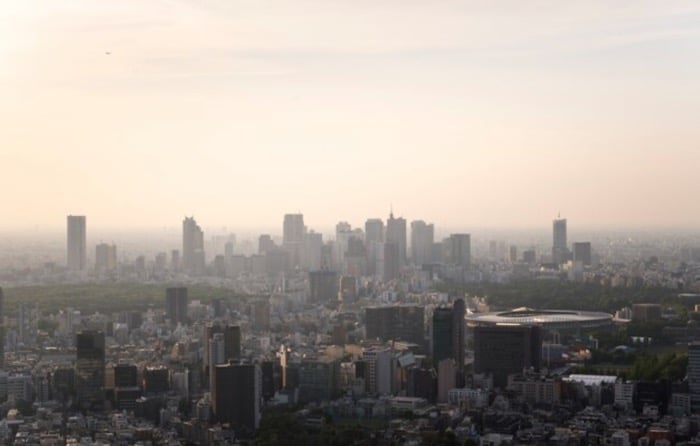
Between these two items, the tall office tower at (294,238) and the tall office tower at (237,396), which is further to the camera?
the tall office tower at (294,238)

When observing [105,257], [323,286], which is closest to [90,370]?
[105,257]

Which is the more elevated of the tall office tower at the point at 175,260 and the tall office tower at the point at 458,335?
the tall office tower at the point at 175,260

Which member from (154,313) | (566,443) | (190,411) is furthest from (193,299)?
(566,443)

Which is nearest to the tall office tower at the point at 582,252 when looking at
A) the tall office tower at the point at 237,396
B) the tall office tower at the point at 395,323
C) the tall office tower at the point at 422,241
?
the tall office tower at the point at 422,241

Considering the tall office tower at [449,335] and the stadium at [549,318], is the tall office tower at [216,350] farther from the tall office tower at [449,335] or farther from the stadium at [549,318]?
the stadium at [549,318]

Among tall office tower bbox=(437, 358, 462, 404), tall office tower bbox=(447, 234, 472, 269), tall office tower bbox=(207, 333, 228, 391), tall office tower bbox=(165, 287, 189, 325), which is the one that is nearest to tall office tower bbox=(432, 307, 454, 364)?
tall office tower bbox=(437, 358, 462, 404)

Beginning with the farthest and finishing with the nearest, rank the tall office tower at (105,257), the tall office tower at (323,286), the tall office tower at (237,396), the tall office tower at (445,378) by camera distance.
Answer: the tall office tower at (323,286), the tall office tower at (105,257), the tall office tower at (445,378), the tall office tower at (237,396)
